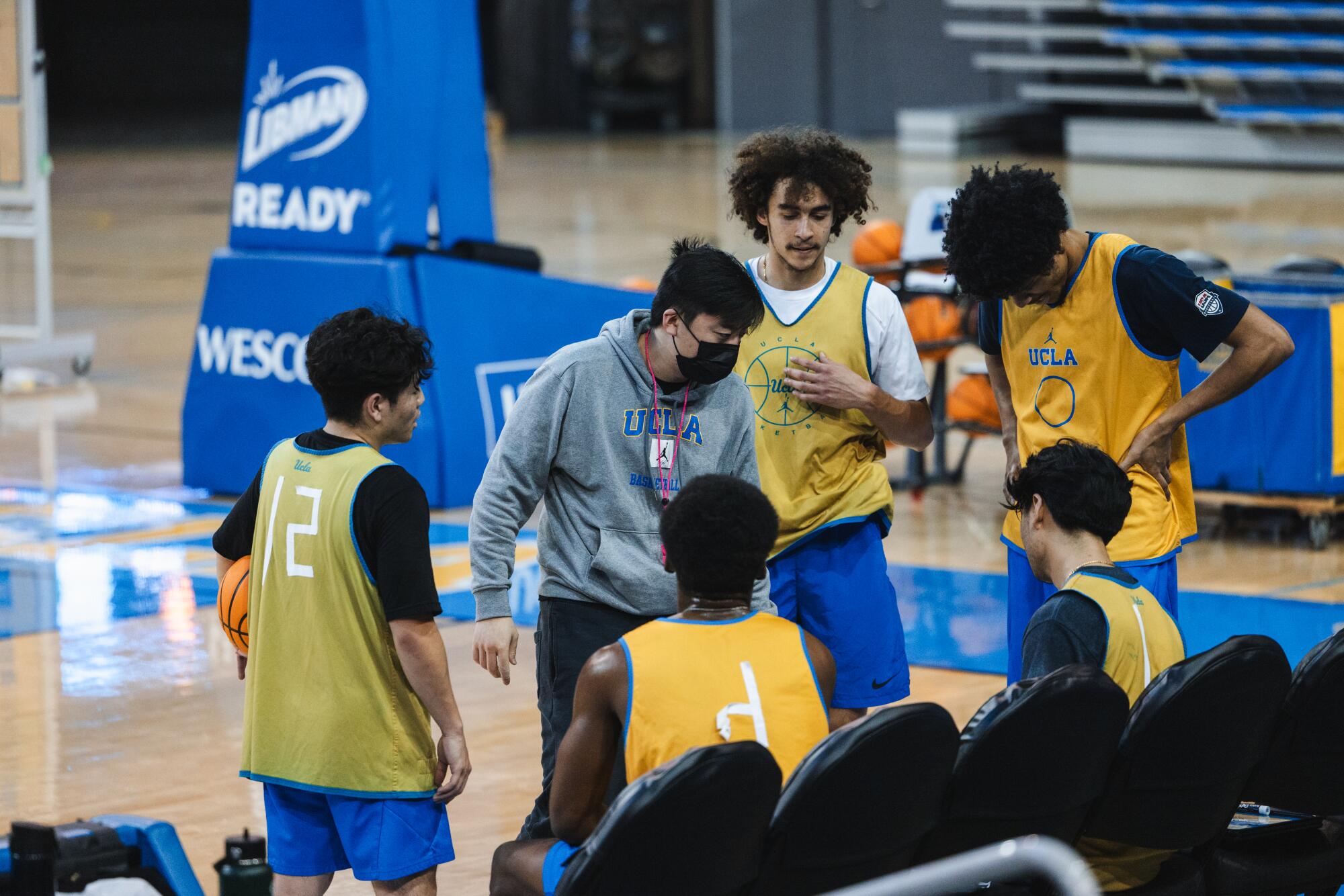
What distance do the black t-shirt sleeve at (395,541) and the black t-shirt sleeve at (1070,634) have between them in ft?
4.07

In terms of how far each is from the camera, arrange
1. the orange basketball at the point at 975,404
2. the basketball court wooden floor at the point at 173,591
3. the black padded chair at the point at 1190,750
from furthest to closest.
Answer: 1. the orange basketball at the point at 975,404
2. the basketball court wooden floor at the point at 173,591
3. the black padded chair at the point at 1190,750

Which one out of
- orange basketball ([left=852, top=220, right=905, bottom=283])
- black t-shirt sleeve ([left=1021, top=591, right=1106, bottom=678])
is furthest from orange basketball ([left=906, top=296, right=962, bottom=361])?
black t-shirt sleeve ([left=1021, top=591, right=1106, bottom=678])

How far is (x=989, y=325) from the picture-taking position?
4816mm

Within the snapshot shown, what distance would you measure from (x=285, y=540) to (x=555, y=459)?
64 centimetres

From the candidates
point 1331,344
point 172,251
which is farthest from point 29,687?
point 172,251

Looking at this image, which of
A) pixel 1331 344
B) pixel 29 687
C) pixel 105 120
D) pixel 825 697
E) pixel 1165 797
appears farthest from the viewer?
pixel 105 120

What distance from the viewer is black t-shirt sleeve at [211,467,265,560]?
4227 mm

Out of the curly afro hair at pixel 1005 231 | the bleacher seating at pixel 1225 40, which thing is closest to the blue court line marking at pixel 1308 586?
the curly afro hair at pixel 1005 231

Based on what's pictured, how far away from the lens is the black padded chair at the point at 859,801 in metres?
3.44

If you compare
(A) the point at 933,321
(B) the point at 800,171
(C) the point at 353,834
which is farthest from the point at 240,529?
(A) the point at 933,321

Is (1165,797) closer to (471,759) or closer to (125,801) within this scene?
(471,759)

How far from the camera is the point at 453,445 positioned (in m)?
9.69

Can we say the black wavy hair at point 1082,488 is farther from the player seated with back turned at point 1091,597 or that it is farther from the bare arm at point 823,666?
the bare arm at point 823,666

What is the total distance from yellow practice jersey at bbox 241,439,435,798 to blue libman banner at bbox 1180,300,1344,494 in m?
5.54
